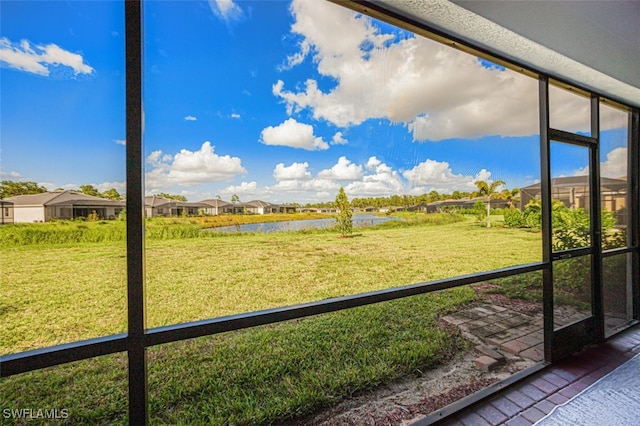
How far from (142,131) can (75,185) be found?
21.9 inches

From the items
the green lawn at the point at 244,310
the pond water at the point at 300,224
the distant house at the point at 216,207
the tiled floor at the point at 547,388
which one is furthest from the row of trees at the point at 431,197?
the tiled floor at the point at 547,388

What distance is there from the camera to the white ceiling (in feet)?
5.95

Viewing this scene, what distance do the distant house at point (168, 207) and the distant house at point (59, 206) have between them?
0.81ft

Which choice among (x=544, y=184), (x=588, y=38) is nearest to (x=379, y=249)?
(x=544, y=184)

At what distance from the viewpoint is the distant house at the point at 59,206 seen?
1.30m

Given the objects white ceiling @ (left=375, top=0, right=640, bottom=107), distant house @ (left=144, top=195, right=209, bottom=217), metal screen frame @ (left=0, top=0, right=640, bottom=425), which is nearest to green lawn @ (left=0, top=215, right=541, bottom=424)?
distant house @ (left=144, top=195, right=209, bottom=217)

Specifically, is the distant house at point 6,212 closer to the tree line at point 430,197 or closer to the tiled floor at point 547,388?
the tree line at point 430,197

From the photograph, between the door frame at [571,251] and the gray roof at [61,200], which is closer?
the gray roof at [61,200]

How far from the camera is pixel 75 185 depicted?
1.45 meters

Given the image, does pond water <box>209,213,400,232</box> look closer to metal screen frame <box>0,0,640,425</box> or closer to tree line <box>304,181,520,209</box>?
tree line <box>304,181,520,209</box>

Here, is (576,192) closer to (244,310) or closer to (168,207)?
(244,310)

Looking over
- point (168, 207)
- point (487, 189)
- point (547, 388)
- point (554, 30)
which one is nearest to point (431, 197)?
point (487, 189)

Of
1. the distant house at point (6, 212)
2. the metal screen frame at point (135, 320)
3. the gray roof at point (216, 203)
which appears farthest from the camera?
the gray roof at point (216, 203)

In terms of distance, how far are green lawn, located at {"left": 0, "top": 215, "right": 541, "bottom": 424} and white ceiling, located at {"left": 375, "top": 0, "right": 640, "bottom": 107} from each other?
1.53m
